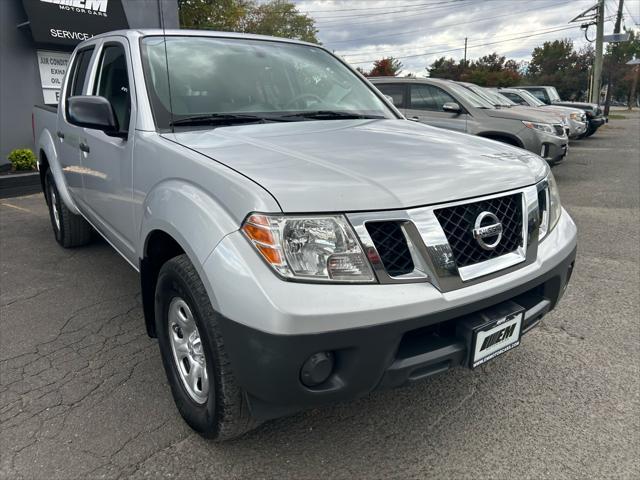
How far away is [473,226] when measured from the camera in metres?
1.88

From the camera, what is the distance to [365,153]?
6.96ft

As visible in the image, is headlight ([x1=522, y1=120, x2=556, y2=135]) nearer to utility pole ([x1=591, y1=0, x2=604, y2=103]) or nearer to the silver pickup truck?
the silver pickup truck

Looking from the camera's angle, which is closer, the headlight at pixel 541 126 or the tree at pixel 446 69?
the headlight at pixel 541 126

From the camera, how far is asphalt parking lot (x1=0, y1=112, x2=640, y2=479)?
2033 mm

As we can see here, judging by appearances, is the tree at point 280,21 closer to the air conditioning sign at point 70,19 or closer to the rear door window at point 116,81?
the air conditioning sign at point 70,19

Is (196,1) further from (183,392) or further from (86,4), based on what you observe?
(183,392)

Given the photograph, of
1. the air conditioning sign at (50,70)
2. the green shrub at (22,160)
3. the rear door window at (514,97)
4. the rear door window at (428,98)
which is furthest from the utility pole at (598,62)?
the green shrub at (22,160)

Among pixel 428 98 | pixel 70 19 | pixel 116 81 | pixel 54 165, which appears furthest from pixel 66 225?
pixel 70 19

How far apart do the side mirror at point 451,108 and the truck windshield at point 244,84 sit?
4782 millimetres

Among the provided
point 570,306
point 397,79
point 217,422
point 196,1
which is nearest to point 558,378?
point 570,306

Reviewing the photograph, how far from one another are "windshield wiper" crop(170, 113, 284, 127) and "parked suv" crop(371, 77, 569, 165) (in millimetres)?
5492

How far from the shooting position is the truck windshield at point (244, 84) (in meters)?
2.63

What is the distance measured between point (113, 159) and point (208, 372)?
155 centimetres

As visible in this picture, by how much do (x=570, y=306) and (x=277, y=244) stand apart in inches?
106
